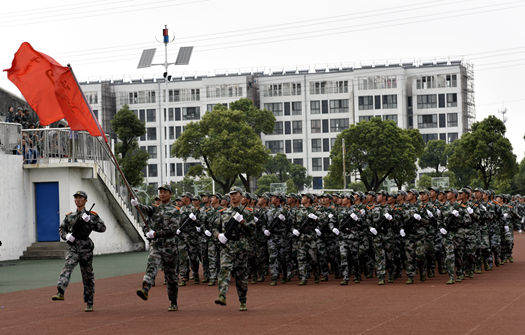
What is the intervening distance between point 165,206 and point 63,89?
15.0 ft

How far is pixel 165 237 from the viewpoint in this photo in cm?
1388

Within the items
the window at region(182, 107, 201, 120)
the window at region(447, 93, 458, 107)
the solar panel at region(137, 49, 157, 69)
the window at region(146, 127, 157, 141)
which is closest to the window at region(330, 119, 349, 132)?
the window at region(447, 93, 458, 107)

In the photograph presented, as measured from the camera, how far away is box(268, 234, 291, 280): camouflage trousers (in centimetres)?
1898

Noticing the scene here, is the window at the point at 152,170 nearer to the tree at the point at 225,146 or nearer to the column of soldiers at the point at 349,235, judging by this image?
the tree at the point at 225,146

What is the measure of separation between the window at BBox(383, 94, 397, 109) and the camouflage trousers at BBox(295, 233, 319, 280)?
88850mm

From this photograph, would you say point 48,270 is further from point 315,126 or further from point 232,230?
point 315,126

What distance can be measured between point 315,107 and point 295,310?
322 ft

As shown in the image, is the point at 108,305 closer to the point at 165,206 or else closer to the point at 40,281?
the point at 165,206

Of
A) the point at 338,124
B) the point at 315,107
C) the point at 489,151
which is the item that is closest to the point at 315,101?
the point at 315,107

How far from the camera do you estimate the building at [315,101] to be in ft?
349

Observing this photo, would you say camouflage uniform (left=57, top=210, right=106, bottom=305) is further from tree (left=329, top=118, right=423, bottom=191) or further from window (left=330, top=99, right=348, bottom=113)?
window (left=330, top=99, right=348, bottom=113)

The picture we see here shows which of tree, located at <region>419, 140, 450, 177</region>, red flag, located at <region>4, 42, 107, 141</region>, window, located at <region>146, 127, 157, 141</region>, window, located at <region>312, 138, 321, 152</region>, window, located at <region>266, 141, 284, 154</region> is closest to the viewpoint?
red flag, located at <region>4, 42, 107, 141</region>

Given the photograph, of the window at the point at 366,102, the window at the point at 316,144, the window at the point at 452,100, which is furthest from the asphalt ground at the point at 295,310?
the window at the point at 316,144

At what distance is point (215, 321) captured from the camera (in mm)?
12250
